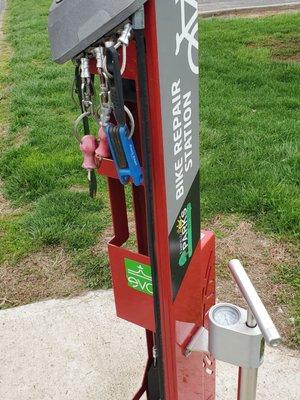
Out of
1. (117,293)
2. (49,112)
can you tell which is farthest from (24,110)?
(117,293)

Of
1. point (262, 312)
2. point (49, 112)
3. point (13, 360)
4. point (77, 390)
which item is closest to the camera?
point (262, 312)

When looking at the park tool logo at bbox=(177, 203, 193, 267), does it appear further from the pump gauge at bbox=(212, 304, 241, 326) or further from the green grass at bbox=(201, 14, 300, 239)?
the green grass at bbox=(201, 14, 300, 239)

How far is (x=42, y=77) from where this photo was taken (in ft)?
20.2

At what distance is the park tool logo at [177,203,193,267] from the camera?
1279mm

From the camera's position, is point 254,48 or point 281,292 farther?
point 254,48

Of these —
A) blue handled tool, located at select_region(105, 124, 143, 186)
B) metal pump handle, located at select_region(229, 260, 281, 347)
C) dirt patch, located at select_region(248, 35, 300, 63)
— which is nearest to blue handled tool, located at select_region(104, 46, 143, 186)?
blue handled tool, located at select_region(105, 124, 143, 186)

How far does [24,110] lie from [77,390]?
11.5ft

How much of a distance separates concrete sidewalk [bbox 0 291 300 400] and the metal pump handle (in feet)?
3.48

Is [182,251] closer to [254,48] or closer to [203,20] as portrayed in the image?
[254,48]

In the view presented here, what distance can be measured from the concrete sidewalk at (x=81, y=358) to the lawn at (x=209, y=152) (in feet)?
0.83

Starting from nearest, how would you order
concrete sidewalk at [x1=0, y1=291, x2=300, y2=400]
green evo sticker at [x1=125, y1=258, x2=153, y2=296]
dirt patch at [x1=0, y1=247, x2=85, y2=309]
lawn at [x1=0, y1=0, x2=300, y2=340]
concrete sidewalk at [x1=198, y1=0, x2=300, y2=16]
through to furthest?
green evo sticker at [x1=125, y1=258, x2=153, y2=296], concrete sidewalk at [x1=0, y1=291, x2=300, y2=400], dirt patch at [x1=0, y1=247, x2=85, y2=309], lawn at [x1=0, y1=0, x2=300, y2=340], concrete sidewalk at [x1=198, y1=0, x2=300, y2=16]

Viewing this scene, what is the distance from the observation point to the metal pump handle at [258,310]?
106 cm

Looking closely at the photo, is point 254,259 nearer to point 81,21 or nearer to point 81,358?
point 81,358

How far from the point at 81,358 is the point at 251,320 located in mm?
1273
